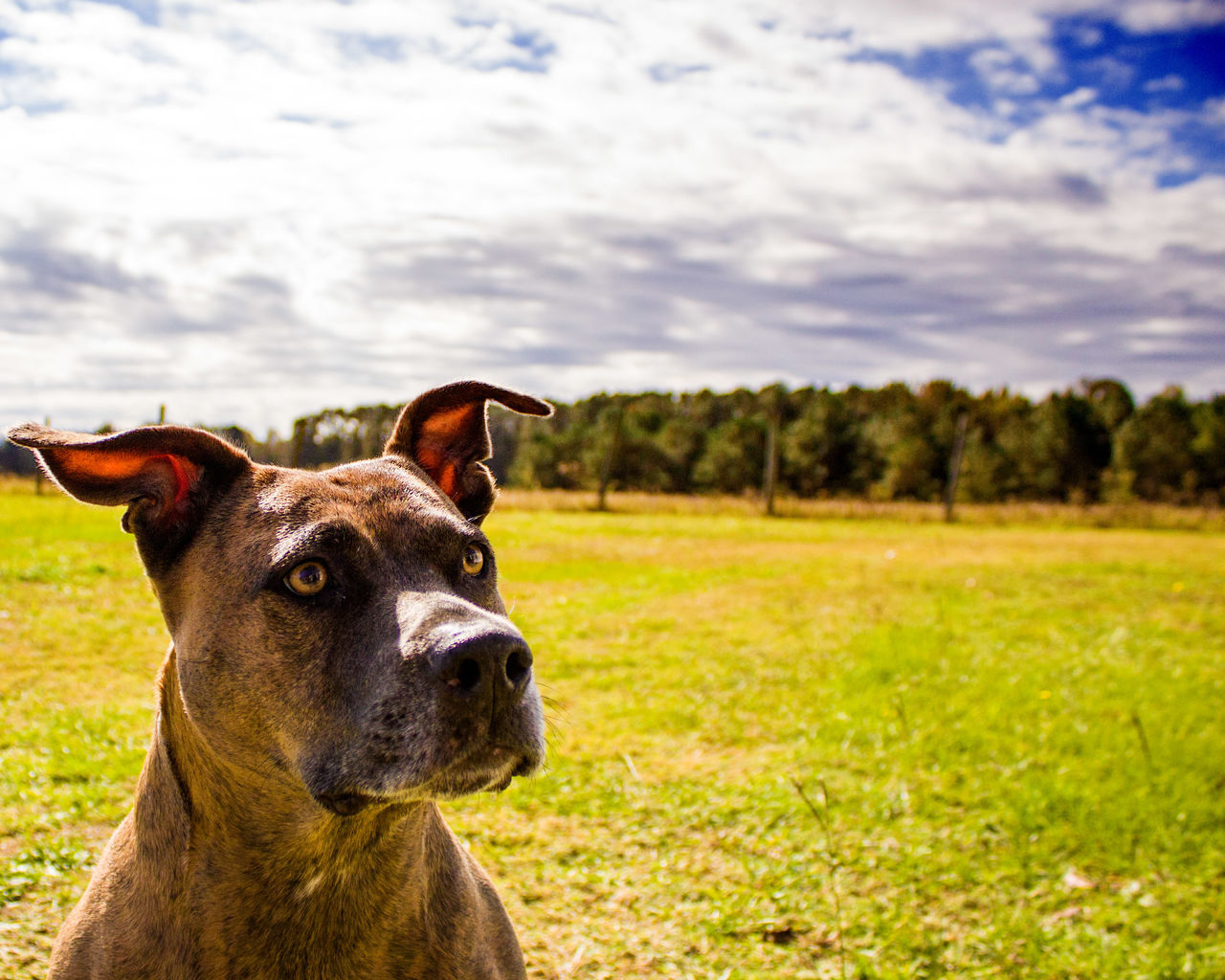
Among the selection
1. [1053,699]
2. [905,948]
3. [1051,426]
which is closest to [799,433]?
[1051,426]

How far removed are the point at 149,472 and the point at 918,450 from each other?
163 feet

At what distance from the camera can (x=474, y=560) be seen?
2738 millimetres

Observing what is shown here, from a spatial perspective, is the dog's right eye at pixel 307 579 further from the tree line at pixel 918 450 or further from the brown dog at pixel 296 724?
the tree line at pixel 918 450

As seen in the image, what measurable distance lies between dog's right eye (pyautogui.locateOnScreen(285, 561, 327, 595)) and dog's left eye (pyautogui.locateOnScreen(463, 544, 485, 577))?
17.2 inches

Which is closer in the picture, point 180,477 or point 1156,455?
point 180,477

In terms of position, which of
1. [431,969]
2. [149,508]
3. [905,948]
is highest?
[149,508]

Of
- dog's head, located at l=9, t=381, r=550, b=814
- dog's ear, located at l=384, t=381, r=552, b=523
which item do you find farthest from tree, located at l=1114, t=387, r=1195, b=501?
dog's head, located at l=9, t=381, r=550, b=814

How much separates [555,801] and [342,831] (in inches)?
117

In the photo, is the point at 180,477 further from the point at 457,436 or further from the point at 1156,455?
the point at 1156,455

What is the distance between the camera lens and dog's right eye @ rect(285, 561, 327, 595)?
2383 mm

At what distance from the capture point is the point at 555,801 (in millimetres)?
5242

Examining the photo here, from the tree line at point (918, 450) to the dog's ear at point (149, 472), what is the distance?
30112mm

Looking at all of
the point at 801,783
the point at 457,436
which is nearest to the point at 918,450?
the point at 801,783

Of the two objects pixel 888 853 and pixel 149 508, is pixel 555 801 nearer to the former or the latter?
pixel 888 853
